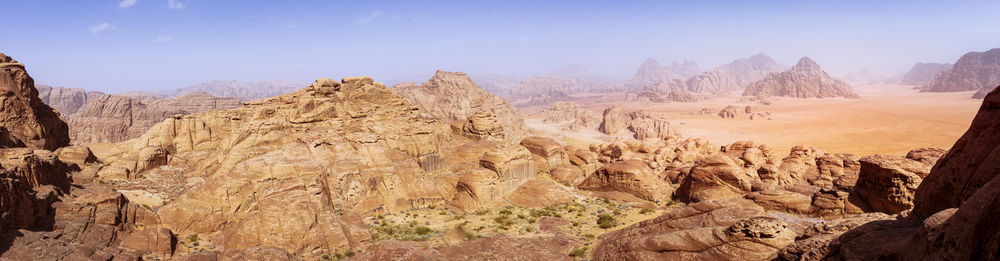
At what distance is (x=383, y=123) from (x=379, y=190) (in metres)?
10.6

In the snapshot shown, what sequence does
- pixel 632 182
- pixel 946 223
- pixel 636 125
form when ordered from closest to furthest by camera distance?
1. pixel 946 223
2. pixel 632 182
3. pixel 636 125

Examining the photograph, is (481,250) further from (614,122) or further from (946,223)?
(614,122)

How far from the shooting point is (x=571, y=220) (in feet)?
103

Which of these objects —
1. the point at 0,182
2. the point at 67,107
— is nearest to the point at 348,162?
the point at 0,182

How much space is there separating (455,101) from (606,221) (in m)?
85.1

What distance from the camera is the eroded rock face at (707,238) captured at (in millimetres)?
15273

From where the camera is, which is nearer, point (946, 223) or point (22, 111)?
point (946, 223)

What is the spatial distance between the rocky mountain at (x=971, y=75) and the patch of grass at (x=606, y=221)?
244 meters

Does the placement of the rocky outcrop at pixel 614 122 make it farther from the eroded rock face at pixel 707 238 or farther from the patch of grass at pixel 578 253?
the eroded rock face at pixel 707 238

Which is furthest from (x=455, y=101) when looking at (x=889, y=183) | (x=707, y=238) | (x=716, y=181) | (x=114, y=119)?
(x=707, y=238)

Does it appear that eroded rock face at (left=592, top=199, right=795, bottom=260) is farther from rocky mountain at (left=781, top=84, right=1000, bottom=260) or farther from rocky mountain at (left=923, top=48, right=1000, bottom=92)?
rocky mountain at (left=923, top=48, right=1000, bottom=92)

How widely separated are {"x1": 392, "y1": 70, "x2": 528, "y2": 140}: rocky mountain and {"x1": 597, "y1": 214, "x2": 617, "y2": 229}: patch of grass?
208 ft

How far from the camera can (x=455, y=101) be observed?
11131 centimetres

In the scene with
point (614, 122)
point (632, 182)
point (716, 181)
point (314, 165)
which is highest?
point (314, 165)
